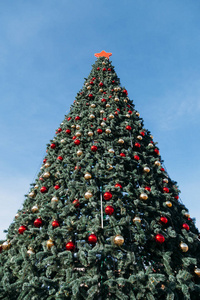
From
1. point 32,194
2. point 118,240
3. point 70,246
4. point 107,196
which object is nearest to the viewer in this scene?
point 118,240

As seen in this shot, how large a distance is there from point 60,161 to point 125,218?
69.7 inches

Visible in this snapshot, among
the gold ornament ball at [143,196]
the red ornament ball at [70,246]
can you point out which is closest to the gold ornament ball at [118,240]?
the red ornament ball at [70,246]

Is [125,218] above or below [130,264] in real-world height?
above

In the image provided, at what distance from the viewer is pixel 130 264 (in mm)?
2088

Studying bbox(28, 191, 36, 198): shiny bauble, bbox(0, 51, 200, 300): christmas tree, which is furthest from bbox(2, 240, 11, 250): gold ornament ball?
bbox(28, 191, 36, 198): shiny bauble

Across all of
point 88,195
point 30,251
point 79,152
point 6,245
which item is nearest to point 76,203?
point 88,195

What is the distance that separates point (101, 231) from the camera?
2.26m

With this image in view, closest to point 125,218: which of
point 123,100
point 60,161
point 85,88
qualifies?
point 60,161

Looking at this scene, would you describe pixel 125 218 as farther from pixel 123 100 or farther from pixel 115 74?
pixel 115 74

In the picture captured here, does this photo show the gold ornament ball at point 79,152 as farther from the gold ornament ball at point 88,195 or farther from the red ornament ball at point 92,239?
the red ornament ball at point 92,239

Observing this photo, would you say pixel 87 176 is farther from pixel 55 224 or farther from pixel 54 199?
pixel 55 224

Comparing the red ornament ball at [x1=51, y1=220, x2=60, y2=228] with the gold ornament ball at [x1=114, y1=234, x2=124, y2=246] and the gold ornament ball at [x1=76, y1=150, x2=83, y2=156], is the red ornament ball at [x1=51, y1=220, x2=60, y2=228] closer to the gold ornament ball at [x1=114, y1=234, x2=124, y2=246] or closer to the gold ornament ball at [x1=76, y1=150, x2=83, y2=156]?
the gold ornament ball at [x1=114, y1=234, x2=124, y2=246]

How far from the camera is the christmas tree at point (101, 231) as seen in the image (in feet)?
6.38

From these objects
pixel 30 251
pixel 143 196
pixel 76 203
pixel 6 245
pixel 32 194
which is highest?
pixel 32 194
